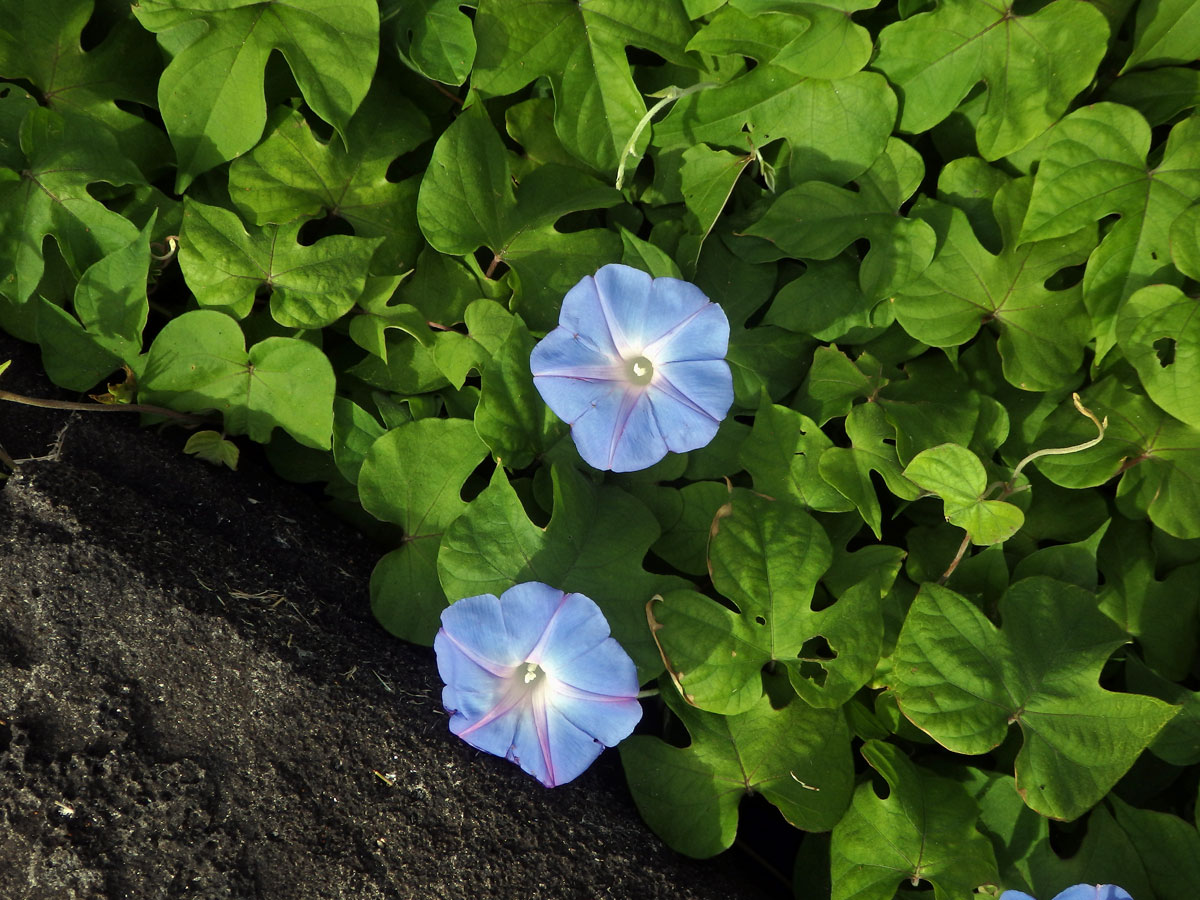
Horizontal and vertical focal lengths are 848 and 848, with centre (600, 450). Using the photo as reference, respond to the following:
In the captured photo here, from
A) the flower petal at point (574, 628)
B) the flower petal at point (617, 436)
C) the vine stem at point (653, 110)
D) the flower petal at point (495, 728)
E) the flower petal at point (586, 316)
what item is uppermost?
the vine stem at point (653, 110)

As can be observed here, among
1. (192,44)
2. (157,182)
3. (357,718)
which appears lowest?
(357,718)

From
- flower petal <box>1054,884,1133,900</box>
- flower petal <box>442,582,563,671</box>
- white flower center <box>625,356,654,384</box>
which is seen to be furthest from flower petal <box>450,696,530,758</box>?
flower petal <box>1054,884,1133,900</box>

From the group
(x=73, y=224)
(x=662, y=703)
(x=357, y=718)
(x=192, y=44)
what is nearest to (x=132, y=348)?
(x=73, y=224)

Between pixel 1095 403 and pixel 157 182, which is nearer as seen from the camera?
pixel 1095 403

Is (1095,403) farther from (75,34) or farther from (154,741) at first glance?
(75,34)

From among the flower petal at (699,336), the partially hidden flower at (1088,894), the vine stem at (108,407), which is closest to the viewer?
the partially hidden flower at (1088,894)

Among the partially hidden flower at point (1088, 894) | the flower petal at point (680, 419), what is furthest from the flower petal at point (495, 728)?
the partially hidden flower at point (1088, 894)

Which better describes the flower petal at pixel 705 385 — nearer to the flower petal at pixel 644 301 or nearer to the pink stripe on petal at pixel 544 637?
the flower petal at pixel 644 301
